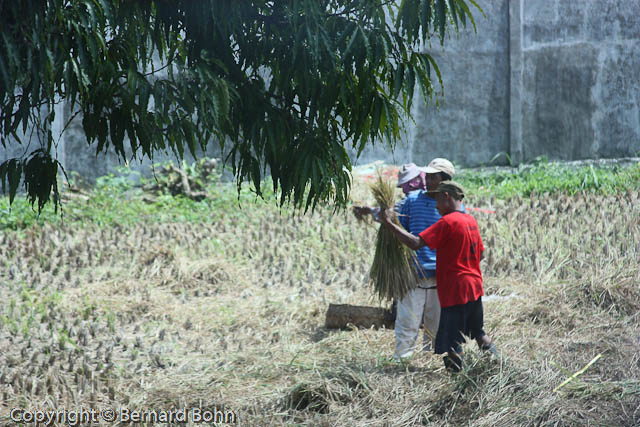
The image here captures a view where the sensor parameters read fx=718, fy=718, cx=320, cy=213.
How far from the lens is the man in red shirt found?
4520 mm

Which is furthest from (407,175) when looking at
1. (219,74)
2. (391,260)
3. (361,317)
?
(219,74)

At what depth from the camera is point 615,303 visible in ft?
20.1

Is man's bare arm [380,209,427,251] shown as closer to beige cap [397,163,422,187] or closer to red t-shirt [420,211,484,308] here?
red t-shirt [420,211,484,308]

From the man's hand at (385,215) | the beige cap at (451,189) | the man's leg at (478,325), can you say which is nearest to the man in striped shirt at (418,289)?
the man's hand at (385,215)

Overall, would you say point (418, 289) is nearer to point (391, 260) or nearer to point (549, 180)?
point (391, 260)

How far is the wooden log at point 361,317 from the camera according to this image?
6.10 metres

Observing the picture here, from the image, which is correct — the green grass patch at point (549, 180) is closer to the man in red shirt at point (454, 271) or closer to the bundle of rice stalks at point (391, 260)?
the bundle of rice stalks at point (391, 260)

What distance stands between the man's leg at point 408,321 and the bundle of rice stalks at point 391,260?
2.5 inches

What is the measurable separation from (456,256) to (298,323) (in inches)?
89.5

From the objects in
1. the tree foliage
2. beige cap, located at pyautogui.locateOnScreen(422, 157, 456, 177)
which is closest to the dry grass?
beige cap, located at pyautogui.locateOnScreen(422, 157, 456, 177)

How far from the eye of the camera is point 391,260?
522 centimetres

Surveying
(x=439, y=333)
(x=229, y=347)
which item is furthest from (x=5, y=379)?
(x=439, y=333)

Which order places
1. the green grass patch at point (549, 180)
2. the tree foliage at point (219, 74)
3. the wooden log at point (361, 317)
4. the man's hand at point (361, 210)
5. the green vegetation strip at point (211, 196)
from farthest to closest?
the green grass patch at point (549, 180), the green vegetation strip at point (211, 196), the wooden log at point (361, 317), the man's hand at point (361, 210), the tree foliage at point (219, 74)

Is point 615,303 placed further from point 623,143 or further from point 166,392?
point 623,143
